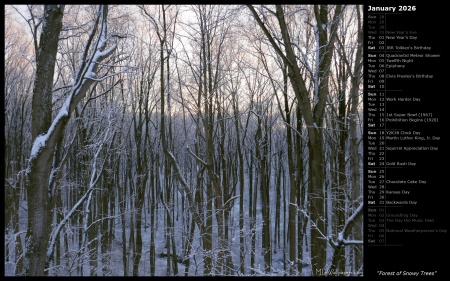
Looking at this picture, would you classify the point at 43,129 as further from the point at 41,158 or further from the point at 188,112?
the point at 188,112

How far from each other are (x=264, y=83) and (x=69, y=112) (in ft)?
39.3

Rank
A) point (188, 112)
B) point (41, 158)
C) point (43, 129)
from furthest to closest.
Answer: point (188, 112) < point (43, 129) < point (41, 158)

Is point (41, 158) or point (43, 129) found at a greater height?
point (43, 129)

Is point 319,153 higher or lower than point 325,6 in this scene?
lower

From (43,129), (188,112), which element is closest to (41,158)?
(43,129)

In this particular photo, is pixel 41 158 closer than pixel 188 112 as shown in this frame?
Yes

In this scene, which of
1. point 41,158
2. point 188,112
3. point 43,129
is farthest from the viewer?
point 188,112
